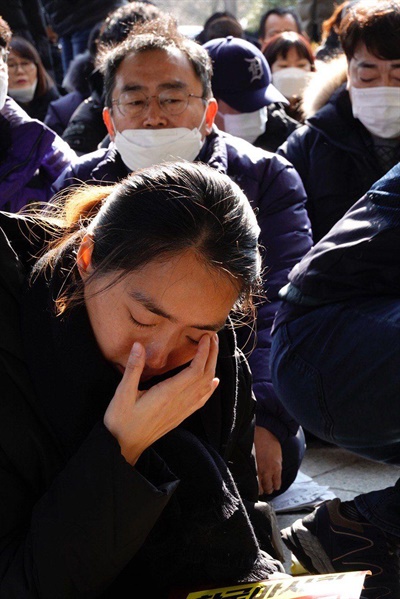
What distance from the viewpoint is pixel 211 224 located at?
1.94 meters

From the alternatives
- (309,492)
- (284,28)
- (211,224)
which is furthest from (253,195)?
(284,28)

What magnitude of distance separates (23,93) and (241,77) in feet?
6.89

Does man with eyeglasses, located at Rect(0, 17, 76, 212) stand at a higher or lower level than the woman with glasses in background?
higher

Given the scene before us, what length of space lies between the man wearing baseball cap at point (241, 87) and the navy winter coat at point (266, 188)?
1132mm

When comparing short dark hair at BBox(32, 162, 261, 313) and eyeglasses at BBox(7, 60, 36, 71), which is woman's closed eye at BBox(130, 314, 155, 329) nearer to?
short dark hair at BBox(32, 162, 261, 313)

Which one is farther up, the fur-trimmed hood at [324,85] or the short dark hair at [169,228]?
the short dark hair at [169,228]

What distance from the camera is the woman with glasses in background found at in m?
6.06

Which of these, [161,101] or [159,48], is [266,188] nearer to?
[161,101]

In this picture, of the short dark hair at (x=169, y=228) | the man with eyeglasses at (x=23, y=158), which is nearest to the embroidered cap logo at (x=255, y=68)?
the man with eyeglasses at (x=23, y=158)

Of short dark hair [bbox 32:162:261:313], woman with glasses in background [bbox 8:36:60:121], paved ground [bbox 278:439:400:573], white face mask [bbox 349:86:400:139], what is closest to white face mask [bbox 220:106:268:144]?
white face mask [bbox 349:86:400:139]

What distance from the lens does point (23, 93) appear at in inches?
242

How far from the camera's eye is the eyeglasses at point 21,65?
6.03 m

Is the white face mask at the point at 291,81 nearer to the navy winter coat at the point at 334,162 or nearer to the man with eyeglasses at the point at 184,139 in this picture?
the navy winter coat at the point at 334,162

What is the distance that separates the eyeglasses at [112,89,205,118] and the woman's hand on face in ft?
5.51
